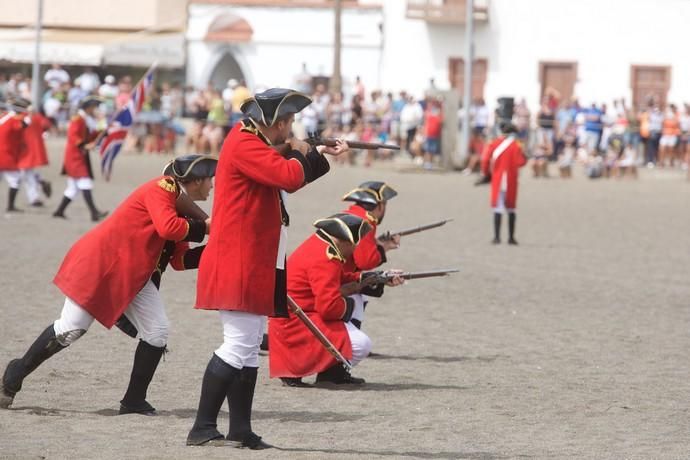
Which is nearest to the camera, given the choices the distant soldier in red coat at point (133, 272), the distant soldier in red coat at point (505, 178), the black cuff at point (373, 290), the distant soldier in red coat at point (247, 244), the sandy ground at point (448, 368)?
the distant soldier in red coat at point (247, 244)

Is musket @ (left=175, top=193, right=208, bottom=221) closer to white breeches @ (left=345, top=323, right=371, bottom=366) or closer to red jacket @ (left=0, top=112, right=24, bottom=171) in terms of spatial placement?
white breeches @ (left=345, top=323, right=371, bottom=366)

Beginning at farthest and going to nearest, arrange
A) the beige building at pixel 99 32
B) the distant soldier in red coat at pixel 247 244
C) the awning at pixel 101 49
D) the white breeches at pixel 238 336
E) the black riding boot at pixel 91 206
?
the beige building at pixel 99 32, the awning at pixel 101 49, the black riding boot at pixel 91 206, the white breeches at pixel 238 336, the distant soldier in red coat at pixel 247 244

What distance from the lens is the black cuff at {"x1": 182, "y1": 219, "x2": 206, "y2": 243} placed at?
314 inches

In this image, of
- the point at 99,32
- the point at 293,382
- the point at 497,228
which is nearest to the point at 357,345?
the point at 293,382

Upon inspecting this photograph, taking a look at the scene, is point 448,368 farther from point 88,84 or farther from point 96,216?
point 88,84

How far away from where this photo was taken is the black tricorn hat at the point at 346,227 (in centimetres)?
936

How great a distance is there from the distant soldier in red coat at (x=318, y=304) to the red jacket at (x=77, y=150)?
1058 centimetres

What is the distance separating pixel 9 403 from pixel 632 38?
36457mm

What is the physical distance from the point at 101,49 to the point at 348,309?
39148mm

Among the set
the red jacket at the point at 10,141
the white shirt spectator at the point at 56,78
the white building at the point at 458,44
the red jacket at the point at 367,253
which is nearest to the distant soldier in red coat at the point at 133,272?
the red jacket at the point at 367,253

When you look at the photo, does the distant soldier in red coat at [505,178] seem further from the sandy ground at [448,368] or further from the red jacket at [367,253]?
the red jacket at [367,253]

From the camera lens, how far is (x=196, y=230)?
8008mm

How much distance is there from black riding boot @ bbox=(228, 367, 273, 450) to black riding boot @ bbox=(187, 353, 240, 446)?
0.04 m

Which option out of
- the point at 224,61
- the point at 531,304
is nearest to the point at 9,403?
the point at 531,304
